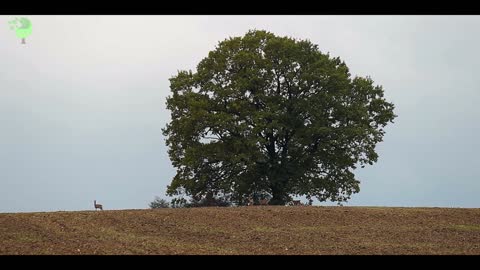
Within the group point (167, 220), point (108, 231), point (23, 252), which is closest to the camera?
point (23, 252)

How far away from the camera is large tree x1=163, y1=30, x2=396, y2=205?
34.5 m

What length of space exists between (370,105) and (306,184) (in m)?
6.38

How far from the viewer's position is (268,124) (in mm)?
33656

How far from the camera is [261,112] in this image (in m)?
33.9

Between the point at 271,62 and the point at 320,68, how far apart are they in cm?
273

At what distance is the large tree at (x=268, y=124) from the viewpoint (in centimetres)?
3447

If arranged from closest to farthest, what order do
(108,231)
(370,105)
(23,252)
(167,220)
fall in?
(23,252) < (108,231) < (167,220) < (370,105)

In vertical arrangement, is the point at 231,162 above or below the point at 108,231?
above

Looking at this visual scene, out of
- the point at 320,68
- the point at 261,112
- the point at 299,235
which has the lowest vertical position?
the point at 299,235

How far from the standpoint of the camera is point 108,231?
2050 cm

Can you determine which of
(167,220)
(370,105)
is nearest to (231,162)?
(370,105)

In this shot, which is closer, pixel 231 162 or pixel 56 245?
pixel 56 245

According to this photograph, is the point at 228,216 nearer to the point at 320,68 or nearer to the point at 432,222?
the point at 432,222
